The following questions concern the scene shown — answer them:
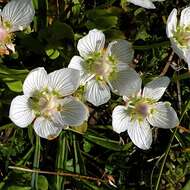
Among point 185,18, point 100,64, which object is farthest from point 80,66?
point 185,18

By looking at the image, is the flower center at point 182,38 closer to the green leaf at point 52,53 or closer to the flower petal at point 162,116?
the flower petal at point 162,116

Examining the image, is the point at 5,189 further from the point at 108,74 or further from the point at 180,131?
the point at 180,131

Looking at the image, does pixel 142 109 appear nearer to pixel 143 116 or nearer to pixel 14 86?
pixel 143 116

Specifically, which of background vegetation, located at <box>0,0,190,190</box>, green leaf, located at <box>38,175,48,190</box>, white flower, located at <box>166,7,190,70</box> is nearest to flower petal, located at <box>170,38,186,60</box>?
white flower, located at <box>166,7,190,70</box>

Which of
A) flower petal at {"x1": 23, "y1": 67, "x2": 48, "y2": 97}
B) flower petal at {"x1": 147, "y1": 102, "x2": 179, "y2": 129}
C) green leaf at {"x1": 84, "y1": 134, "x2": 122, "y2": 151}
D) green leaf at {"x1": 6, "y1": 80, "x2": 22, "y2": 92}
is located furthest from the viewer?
green leaf at {"x1": 84, "y1": 134, "x2": 122, "y2": 151}

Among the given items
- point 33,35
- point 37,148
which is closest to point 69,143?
point 37,148

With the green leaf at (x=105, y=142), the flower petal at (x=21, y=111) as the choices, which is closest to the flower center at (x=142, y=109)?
the green leaf at (x=105, y=142)

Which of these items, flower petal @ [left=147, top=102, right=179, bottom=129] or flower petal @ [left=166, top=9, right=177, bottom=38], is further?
flower petal @ [left=147, top=102, right=179, bottom=129]

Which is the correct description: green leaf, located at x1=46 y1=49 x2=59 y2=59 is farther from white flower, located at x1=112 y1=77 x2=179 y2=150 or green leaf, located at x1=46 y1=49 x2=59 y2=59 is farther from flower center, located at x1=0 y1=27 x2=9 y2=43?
white flower, located at x1=112 y1=77 x2=179 y2=150
